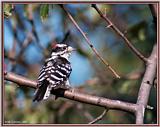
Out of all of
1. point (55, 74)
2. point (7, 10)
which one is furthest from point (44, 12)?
point (55, 74)

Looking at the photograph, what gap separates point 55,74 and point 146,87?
48 cm

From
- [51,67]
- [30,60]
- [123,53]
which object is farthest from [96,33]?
[51,67]

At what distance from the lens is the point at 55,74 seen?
2.58m

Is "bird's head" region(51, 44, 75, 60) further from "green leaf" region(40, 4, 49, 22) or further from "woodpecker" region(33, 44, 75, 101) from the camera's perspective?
"green leaf" region(40, 4, 49, 22)

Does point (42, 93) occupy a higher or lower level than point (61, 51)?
lower

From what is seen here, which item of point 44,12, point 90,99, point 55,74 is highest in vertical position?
point 44,12

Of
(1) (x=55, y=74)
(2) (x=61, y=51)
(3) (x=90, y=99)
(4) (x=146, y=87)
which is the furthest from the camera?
(2) (x=61, y=51)

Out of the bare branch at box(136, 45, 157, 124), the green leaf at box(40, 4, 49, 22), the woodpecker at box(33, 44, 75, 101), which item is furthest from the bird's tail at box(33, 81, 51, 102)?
the bare branch at box(136, 45, 157, 124)

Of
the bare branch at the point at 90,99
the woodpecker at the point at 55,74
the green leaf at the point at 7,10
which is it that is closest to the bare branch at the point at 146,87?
the bare branch at the point at 90,99

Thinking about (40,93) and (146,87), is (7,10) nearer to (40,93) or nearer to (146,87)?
(40,93)

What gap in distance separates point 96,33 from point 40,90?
2.97 m

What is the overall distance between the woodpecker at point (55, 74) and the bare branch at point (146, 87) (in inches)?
14.8

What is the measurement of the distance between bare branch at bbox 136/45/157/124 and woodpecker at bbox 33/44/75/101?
38 centimetres

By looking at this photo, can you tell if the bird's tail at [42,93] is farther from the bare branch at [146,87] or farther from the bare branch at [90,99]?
the bare branch at [146,87]
